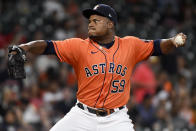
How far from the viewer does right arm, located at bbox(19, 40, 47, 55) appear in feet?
16.6

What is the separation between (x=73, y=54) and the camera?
5.25 metres

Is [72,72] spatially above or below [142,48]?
below

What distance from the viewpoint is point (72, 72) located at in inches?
415

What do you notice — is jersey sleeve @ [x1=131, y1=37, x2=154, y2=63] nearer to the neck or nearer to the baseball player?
the baseball player

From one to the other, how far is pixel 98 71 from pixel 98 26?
52cm

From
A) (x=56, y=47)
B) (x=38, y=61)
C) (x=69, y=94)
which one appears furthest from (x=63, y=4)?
(x=56, y=47)

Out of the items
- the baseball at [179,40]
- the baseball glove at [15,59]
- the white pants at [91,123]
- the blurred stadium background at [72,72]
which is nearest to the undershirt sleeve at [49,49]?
the baseball glove at [15,59]

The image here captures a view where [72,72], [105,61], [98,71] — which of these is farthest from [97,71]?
[72,72]

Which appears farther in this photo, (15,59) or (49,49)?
(49,49)

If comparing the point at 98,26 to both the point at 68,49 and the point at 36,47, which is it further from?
the point at 36,47

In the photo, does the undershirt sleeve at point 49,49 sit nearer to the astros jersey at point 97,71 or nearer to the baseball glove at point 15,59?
the astros jersey at point 97,71

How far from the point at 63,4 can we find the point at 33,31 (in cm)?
189

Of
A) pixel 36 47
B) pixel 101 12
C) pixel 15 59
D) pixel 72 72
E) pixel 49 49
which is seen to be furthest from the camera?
pixel 72 72

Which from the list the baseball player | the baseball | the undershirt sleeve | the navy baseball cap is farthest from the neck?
the baseball
